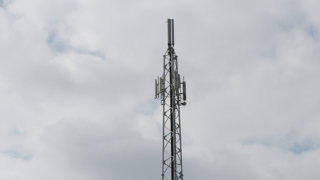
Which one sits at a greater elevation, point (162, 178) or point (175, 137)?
point (175, 137)

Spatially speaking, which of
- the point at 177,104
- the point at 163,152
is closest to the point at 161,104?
the point at 177,104

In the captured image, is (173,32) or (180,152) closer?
(180,152)

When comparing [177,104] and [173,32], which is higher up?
[173,32]

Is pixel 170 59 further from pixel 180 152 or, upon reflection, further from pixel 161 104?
pixel 180 152

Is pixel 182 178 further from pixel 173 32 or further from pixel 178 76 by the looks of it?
pixel 173 32

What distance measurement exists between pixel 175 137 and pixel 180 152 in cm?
170

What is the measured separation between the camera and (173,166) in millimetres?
57688

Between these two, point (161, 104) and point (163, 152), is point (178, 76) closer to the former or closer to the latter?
point (161, 104)

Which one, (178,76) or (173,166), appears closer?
(173,166)

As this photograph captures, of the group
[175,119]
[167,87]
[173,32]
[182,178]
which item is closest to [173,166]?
[182,178]

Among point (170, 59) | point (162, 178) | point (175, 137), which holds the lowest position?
point (162, 178)

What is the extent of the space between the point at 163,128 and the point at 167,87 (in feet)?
15.5

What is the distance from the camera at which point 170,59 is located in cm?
6288

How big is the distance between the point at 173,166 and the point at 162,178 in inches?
67.4
